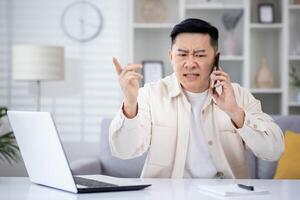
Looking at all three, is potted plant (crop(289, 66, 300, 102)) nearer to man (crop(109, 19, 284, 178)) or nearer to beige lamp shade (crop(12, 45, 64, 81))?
beige lamp shade (crop(12, 45, 64, 81))

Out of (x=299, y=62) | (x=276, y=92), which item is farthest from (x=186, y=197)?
(x=299, y=62)

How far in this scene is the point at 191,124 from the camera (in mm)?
2279

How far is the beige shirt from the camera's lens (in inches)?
83.4

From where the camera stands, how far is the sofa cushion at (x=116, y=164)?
324 cm

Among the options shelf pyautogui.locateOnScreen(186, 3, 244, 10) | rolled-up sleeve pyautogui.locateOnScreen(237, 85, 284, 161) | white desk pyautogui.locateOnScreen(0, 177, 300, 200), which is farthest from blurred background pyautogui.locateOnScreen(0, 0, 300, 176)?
white desk pyautogui.locateOnScreen(0, 177, 300, 200)

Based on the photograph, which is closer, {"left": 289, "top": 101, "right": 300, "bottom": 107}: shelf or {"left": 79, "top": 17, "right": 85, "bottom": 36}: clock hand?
{"left": 289, "top": 101, "right": 300, "bottom": 107}: shelf

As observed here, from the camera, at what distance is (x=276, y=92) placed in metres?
4.09

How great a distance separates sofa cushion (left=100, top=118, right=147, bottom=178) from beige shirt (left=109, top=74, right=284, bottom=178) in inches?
38.0

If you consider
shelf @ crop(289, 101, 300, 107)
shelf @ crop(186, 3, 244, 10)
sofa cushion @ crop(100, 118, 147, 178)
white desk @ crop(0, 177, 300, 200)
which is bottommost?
sofa cushion @ crop(100, 118, 147, 178)

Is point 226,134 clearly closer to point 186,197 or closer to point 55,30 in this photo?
point 186,197

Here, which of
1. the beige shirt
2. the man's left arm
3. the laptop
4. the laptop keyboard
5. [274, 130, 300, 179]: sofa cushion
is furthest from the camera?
[274, 130, 300, 179]: sofa cushion

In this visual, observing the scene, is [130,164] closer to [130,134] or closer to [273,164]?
[273,164]

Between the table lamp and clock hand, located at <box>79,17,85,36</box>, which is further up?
clock hand, located at <box>79,17,85,36</box>

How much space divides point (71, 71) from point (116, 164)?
1.30m
